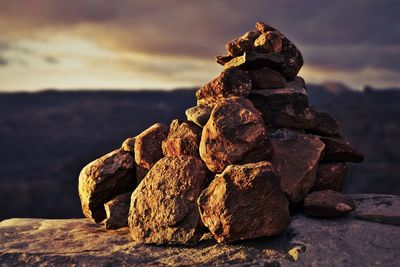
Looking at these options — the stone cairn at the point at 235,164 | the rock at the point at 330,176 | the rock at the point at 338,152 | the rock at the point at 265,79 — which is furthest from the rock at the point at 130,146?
the rock at the point at 338,152

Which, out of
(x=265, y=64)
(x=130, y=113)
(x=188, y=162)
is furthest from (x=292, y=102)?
(x=130, y=113)

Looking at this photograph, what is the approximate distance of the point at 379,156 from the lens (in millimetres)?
111938

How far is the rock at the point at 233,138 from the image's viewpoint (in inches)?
338

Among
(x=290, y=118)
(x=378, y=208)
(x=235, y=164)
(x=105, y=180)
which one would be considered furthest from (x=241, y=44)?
(x=378, y=208)

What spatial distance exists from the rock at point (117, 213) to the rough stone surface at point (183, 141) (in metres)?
1.28

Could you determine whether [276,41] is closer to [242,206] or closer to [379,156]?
[242,206]

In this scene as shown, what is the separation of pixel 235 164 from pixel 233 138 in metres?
0.44

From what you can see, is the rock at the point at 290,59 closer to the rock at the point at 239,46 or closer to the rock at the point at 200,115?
the rock at the point at 239,46

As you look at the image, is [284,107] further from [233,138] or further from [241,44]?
[233,138]

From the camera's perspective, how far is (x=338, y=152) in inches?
395

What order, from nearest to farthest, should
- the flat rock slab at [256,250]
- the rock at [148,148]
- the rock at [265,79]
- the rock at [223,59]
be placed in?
the flat rock slab at [256,250] < the rock at [148,148] < the rock at [265,79] < the rock at [223,59]

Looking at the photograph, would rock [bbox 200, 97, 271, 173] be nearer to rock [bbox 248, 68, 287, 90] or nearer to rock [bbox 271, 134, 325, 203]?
rock [bbox 271, 134, 325, 203]

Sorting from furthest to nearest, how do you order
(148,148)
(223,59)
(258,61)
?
(223,59), (148,148), (258,61)

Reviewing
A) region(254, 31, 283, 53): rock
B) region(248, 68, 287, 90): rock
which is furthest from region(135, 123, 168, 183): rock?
region(254, 31, 283, 53): rock
